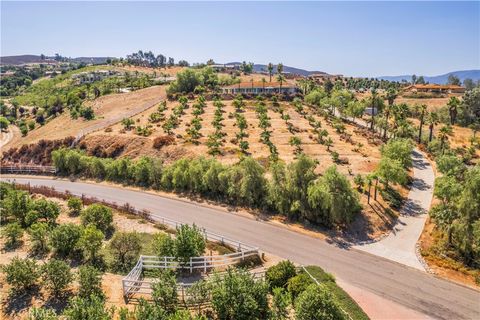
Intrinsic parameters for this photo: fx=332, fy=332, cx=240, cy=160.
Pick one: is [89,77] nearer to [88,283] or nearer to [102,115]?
[102,115]

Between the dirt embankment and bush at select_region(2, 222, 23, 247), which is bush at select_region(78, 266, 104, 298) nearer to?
A: bush at select_region(2, 222, 23, 247)

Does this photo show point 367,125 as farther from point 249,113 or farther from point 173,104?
point 173,104

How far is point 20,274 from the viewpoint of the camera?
22.8 metres

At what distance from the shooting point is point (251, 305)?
19422 mm

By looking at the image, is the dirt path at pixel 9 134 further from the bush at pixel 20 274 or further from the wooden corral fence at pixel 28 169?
the bush at pixel 20 274

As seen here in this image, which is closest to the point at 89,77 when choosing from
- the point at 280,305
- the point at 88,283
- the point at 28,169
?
the point at 28,169

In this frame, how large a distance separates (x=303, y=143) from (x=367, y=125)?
1192 inches

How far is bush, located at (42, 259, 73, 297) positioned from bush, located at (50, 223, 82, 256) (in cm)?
541

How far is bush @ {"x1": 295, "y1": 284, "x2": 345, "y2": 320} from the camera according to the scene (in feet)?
59.8

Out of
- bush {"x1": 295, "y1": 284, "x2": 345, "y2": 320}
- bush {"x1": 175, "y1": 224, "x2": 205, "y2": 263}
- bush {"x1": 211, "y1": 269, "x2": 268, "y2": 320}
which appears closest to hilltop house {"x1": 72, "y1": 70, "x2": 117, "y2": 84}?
bush {"x1": 175, "y1": 224, "x2": 205, "y2": 263}

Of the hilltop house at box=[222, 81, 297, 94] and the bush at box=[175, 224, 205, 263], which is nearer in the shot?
the bush at box=[175, 224, 205, 263]

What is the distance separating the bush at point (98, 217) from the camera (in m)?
34.8

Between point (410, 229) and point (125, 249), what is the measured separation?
96.8 ft

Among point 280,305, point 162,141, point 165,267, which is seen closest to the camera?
point 280,305
